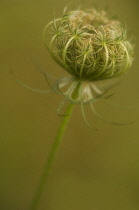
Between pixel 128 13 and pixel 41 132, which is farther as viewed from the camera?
pixel 128 13

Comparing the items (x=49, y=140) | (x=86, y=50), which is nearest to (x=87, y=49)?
(x=86, y=50)

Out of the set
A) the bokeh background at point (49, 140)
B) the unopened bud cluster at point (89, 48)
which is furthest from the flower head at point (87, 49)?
the bokeh background at point (49, 140)

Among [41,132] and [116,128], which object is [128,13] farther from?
[41,132]

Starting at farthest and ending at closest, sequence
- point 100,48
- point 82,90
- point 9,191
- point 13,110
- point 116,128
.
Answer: point 116,128
point 13,110
point 9,191
point 82,90
point 100,48

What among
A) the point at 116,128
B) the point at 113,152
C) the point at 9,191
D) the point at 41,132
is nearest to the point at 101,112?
the point at 116,128

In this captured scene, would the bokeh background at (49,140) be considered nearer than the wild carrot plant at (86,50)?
No

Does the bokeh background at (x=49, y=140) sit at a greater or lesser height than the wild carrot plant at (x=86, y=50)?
lesser

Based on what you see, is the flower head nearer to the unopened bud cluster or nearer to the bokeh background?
the unopened bud cluster

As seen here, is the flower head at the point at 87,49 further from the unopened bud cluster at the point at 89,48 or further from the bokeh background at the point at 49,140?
the bokeh background at the point at 49,140
